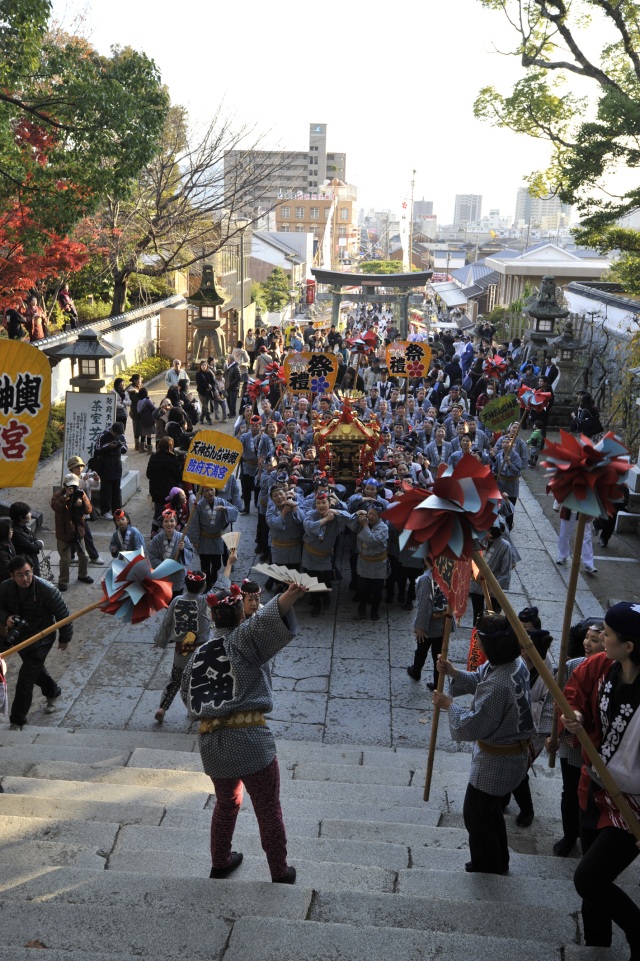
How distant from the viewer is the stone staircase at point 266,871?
3166 mm

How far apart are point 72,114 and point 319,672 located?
8.13 m

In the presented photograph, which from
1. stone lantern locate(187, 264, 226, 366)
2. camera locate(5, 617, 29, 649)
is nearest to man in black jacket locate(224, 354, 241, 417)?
stone lantern locate(187, 264, 226, 366)

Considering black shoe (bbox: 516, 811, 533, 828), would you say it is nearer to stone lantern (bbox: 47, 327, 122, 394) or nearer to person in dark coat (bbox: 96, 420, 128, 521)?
person in dark coat (bbox: 96, 420, 128, 521)

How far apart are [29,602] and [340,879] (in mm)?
3498

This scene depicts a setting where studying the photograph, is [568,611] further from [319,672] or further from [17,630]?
[319,672]

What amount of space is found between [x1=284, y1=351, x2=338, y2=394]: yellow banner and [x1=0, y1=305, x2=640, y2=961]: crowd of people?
29cm

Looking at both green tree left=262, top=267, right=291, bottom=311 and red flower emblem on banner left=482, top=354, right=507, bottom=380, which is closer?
red flower emblem on banner left=482, top=354, right=507, bottom=380

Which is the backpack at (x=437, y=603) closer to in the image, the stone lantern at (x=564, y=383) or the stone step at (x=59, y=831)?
the stone step at (x=59, y=831)

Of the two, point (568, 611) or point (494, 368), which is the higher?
point (568, 611)

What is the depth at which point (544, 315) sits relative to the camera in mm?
21641

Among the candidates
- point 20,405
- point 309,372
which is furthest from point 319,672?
point 309,372

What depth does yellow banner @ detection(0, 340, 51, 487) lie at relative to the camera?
6273 mm

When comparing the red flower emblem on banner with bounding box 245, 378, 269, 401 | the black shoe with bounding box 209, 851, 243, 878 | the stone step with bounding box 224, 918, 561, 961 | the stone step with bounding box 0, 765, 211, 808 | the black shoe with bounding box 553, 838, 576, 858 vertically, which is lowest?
the stone step with bounding box 0, 765, 211, 808

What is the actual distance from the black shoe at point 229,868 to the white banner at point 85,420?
328 inches
